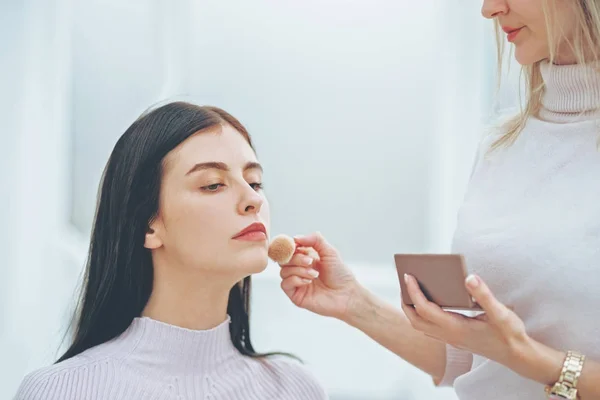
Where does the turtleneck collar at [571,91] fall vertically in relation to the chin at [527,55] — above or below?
below

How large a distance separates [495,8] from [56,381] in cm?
101

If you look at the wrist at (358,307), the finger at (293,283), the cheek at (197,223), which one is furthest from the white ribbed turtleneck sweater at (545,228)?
the cheek at (197,223)

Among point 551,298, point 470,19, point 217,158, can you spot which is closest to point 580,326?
point 551,298

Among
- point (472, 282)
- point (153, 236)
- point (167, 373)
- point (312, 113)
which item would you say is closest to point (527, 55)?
point (472, 282)

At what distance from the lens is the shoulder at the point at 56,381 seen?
4.31 feet

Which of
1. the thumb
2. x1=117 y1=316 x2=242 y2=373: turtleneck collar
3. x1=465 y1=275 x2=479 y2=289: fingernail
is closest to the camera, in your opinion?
x1=465 y1=275 x2=479 y2=289: fingernail

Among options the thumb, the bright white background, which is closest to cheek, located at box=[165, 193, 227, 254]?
the thumb

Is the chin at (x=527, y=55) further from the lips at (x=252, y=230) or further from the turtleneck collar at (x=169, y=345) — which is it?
the turtleneck collar at (x=169, y=345)

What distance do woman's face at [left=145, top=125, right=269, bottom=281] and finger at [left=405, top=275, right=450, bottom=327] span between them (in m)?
0.32

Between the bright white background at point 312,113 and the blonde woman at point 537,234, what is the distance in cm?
87

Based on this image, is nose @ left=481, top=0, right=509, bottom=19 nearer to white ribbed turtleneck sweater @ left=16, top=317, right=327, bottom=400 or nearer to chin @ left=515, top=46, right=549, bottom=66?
chin @ left=515, top=46, right=549, bottom=66

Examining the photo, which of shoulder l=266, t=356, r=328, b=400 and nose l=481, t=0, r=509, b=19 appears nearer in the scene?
nose l=481, t=0, r=509, b=19

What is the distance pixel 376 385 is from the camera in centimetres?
235

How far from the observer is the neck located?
145 centimetres
